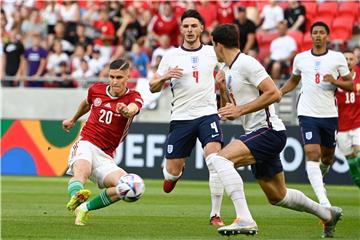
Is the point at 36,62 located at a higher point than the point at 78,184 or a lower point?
higher

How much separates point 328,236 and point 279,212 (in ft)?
11.5

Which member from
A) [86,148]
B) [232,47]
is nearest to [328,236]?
[232,47]

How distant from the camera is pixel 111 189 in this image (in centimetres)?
1170

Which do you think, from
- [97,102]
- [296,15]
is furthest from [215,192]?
[296,15]

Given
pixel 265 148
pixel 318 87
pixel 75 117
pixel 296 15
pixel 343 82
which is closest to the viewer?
pixel 265 148

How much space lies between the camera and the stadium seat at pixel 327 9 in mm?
24719

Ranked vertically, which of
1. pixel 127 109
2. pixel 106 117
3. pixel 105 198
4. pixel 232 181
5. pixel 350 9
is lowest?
pixel 105 198

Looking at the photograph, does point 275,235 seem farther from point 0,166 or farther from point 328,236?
point 0,166

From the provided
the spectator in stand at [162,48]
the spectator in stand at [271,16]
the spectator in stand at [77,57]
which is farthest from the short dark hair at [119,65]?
the spectator in stand at [77,57]

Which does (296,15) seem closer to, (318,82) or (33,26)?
(33,26)

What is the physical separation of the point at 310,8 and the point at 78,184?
47.7 ft

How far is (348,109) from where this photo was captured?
15.8 meters

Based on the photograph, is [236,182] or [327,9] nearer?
[236,182]

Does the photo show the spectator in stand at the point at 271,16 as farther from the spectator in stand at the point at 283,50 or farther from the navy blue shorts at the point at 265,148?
the navy blue shorts at the point at 265,148
